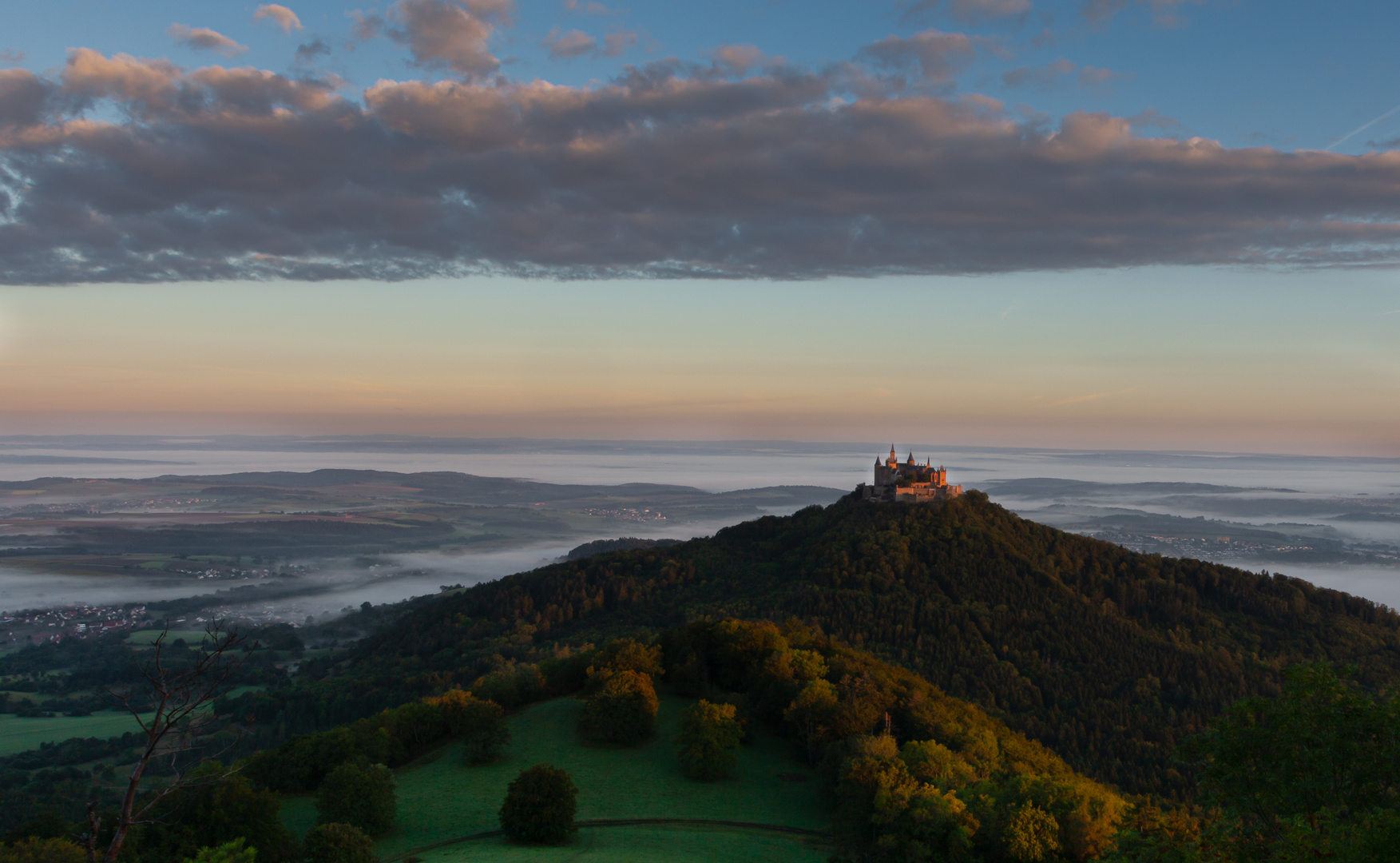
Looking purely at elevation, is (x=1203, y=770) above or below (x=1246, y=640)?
above

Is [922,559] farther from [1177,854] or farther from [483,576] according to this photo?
[483,576]

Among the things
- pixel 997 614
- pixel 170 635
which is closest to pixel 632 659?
pixel 997 614

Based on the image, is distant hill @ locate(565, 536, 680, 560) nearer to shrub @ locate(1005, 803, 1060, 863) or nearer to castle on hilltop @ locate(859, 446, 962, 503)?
castle on hilltop @ locate(859, 446, 962, 503)

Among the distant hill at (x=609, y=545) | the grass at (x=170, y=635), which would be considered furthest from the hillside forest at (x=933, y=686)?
the distant hill at (x=609, y=545)

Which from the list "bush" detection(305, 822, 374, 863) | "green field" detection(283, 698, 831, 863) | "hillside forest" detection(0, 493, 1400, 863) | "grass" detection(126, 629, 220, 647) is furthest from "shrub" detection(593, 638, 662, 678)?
"grass" detection(126, 629, 220, 647)

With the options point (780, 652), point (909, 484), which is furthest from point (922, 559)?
point (780, 652)

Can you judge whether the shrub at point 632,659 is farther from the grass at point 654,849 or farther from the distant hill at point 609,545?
the distant hill at point 609,545

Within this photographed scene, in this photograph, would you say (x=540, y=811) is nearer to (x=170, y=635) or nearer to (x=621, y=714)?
(x=621, y=714)
